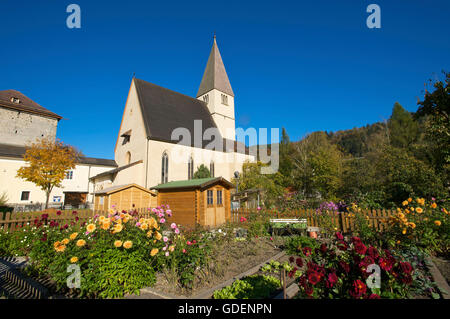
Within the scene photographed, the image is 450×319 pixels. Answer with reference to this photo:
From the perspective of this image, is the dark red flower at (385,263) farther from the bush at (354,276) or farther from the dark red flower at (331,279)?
the dark red flower at (331,279)

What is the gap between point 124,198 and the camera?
13938 millimetres

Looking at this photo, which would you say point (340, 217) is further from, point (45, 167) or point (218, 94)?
point (218, 94)

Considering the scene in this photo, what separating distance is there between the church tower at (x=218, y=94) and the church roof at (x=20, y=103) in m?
24.0

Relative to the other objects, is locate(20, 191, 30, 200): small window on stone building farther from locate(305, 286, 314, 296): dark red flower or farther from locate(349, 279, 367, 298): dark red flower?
locate(349, 279, 367, 298): dark red flower

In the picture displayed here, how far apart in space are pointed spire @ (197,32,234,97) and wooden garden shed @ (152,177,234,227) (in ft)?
71.5

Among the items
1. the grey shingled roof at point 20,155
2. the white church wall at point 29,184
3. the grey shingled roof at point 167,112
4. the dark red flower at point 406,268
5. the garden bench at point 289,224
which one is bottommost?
the garden bench at point 289,224

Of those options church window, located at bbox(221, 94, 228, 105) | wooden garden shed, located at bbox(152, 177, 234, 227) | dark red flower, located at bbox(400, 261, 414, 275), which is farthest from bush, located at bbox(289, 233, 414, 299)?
church window, located at bbox(221, 94, 228, 105)

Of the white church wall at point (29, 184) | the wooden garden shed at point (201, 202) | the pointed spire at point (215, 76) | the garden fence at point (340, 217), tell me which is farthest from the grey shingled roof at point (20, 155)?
the garden fence at point (340, 217)

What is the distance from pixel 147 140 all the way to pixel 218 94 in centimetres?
1568

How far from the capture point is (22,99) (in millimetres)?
31969

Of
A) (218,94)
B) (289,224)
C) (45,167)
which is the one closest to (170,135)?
(45,167)

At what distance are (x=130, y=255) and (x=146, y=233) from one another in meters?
0.56

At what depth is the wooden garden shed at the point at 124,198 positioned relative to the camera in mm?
13438
